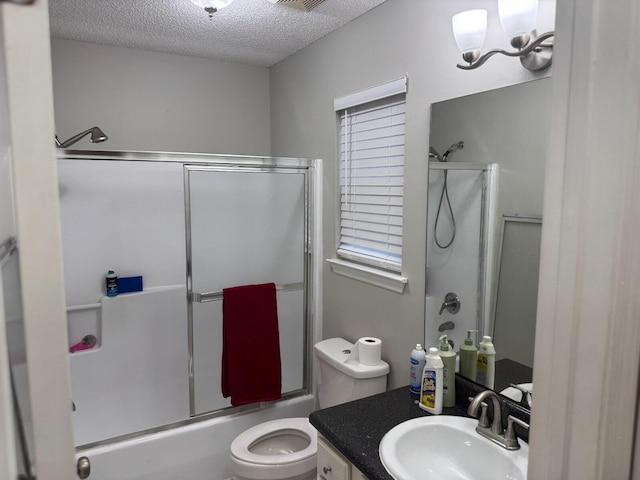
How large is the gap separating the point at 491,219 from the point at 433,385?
0.62 meters

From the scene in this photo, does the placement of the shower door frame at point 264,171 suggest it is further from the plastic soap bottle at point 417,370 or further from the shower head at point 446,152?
the plastic soap bottle at point 417,370

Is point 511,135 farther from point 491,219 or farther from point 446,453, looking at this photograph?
point 446,453

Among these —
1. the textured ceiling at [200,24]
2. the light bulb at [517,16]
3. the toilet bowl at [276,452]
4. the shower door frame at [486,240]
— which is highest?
the textured ceiling at [200,24]

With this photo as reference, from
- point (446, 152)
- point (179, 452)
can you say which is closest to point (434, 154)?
point (446, 152)

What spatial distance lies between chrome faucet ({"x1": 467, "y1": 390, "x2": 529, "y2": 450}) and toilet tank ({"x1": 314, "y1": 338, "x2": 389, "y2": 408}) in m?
0.65

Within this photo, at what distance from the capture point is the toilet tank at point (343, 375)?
205 cm

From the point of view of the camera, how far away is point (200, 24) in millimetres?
2334

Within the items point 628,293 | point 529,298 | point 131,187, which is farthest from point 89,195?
point 628,293

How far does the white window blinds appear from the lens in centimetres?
203

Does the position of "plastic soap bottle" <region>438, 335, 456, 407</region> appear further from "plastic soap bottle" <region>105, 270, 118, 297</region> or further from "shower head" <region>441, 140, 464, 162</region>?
"plastic soap bottle" <region>105, 270, 118, 297</region>

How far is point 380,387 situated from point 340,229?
2.83 feet

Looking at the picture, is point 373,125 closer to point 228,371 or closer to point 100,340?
point 228,371

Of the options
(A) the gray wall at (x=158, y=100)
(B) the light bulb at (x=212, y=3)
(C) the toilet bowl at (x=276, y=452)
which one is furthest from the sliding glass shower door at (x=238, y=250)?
(B) the light bulb at (x=212, y=3)

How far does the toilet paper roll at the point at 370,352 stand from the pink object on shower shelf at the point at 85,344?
135cm
